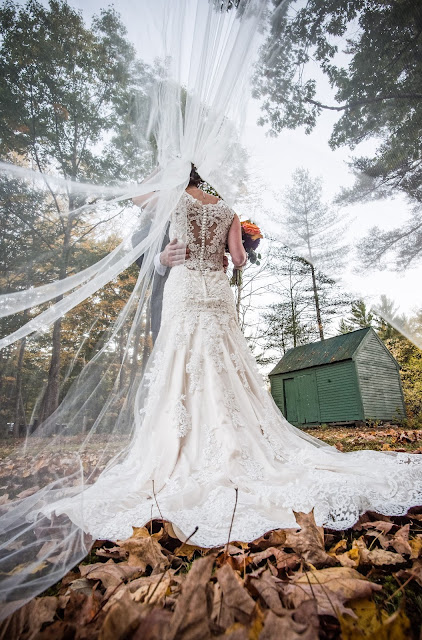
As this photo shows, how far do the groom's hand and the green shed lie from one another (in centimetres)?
1084

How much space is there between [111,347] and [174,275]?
0.94 metres

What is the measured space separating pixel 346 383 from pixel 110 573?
12.5 metres

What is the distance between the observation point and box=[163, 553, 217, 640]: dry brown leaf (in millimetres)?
592

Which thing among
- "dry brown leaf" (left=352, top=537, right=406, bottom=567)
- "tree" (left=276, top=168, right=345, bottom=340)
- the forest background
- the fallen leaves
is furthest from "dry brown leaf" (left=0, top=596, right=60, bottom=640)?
"tree" (left=276, top=168, right=345, bottom=340)

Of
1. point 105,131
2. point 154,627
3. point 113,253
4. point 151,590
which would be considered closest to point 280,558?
point 151,590

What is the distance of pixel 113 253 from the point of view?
7.44 ft

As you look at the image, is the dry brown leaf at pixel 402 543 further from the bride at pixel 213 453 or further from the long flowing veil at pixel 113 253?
the long flowing veil at pixel 113 253

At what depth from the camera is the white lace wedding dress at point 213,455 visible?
1458mm

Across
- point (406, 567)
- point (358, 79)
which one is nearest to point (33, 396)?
point (406, 567)

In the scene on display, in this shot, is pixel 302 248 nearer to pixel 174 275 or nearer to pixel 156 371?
pixel 174 275

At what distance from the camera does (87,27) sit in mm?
2070

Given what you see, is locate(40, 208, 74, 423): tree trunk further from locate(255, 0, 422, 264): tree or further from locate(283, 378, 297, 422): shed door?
locate(283, 378, 297, 422): shed door

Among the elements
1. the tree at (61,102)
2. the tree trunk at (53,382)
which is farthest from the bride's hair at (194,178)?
the tree trunk at (53,382)

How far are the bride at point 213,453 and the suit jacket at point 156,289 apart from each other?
68 mm
